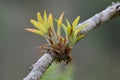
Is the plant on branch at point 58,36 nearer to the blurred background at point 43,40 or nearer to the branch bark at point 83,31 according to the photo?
the branch bark at point 83,31

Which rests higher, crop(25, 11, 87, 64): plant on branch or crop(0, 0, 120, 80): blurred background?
crop(0, 0, 120, 80): blurred background

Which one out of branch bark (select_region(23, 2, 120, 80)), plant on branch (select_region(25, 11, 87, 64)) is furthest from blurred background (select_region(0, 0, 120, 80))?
plant on branch (select_region(25, 11, 87, 64))

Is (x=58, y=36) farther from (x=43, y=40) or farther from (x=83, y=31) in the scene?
(x=43, y=40)

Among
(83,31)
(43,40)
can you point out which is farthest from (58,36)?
(43,40)

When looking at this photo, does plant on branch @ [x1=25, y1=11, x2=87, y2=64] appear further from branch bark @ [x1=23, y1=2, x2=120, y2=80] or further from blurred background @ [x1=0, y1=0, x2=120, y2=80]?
blurred background @ [x1=0, y1=0, x2=120, y2=80]

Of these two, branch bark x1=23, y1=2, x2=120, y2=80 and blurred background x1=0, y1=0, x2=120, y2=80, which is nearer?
branch bark x1=23, y1=2, x2=120, y2=80

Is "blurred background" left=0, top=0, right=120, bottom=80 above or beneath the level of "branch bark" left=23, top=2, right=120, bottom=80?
above

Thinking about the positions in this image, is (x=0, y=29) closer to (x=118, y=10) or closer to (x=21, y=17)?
(x=21, y=17)
